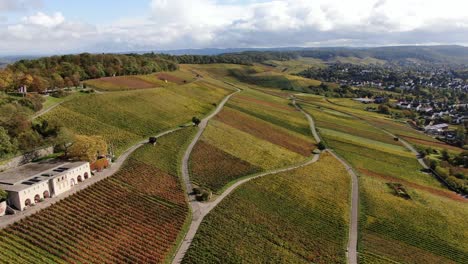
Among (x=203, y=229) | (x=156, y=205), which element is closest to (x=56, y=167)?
(x=156, y=205)

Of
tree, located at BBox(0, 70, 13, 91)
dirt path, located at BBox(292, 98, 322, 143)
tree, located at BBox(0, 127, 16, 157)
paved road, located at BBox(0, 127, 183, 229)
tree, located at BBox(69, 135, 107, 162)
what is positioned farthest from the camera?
dirt path, located at BBox(292, 98, 322, 143)

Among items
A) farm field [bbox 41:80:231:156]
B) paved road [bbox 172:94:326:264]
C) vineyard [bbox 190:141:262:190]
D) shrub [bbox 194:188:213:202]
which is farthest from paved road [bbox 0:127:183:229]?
Answer: shrub [bbox 194:188:213:202]

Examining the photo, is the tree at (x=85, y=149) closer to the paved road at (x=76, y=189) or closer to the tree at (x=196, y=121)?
the paved road at (x=76, y=189)

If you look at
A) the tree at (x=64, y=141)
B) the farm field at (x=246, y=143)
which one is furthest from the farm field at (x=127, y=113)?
the farm field at (x=246, y=143)

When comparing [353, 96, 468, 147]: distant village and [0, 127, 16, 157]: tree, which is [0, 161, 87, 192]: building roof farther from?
[353, 96, 468, 147]: distant village

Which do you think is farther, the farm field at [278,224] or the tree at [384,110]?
the tree at [384,110]

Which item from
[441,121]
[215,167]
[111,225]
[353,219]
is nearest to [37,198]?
[111,225]

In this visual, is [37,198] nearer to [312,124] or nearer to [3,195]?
[3,195]
